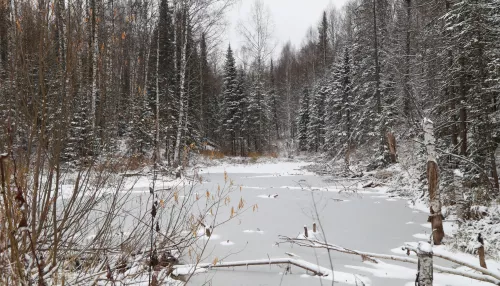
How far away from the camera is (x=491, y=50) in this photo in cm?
652

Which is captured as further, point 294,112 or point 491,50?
point 294,112

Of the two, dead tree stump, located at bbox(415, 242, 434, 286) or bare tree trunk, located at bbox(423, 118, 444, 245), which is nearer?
dead tree stump, located at bbox(415, 242, 434, 286)

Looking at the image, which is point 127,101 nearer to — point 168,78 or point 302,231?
point 302,231

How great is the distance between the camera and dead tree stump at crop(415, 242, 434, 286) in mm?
2029

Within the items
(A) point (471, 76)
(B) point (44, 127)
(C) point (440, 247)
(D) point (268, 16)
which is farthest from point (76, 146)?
(D) point (268, 16)

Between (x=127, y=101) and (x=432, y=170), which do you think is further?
(x=432, y=170)

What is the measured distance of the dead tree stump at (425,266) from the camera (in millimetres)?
2029

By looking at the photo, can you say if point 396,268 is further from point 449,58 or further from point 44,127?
point 449,58

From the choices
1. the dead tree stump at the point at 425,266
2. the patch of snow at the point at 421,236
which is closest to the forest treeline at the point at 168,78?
the patch of snow at the point at 421,236

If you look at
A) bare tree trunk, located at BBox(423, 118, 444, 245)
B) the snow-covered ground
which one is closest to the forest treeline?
bare tree trunk, located at BBox(423, 118, 444, 245)

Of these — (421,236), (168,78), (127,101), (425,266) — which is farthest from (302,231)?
(168,78)

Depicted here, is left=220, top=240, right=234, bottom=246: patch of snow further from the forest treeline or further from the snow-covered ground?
the forest treeline

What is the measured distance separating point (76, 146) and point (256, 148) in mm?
28324

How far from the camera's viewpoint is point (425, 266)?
6.72ft
